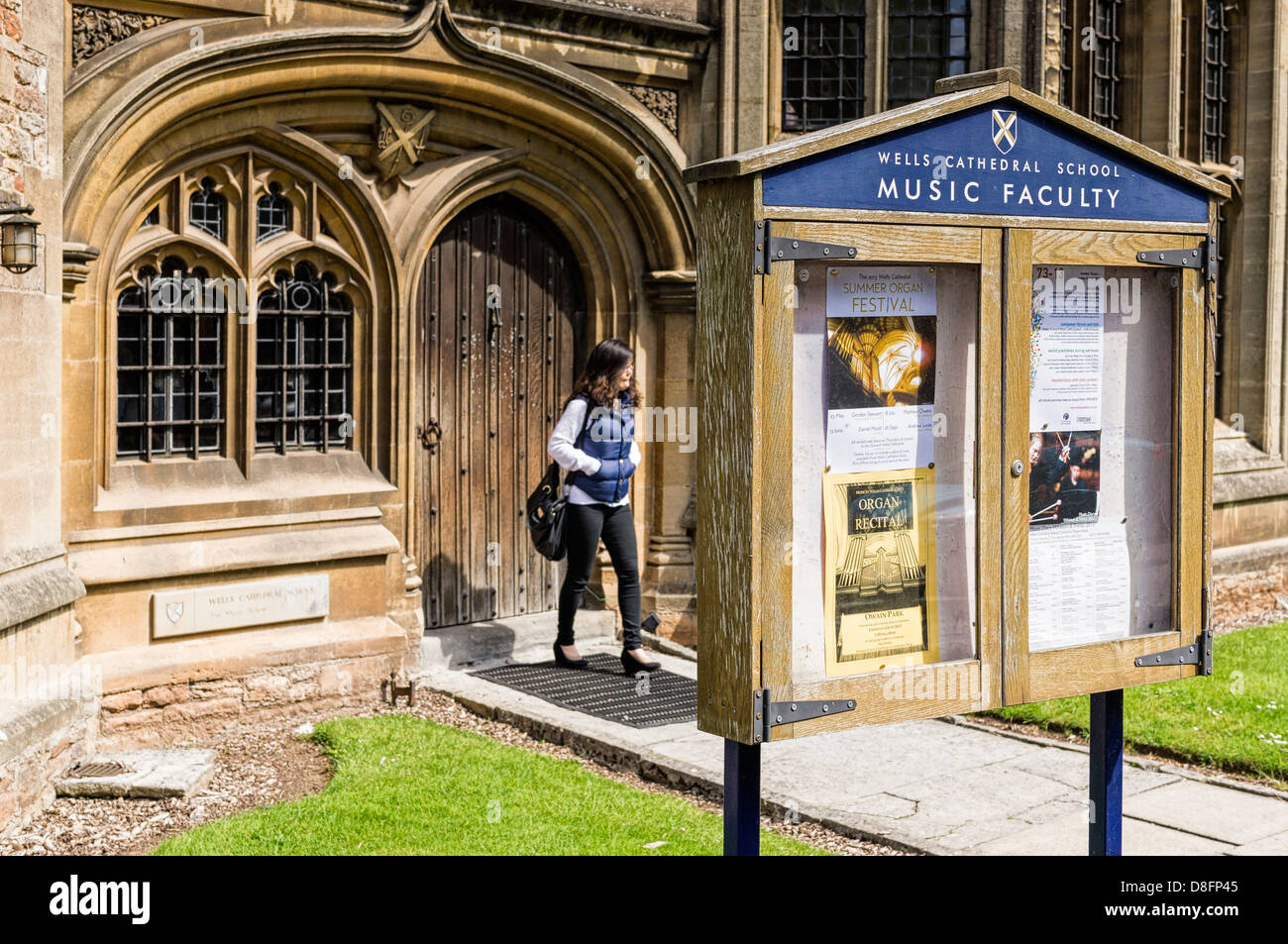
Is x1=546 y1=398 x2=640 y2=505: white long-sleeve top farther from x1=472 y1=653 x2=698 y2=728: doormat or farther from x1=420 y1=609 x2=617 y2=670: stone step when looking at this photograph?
x1=420 y1=609 x2=617 y2=670: stone step

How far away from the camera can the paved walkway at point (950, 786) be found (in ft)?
19.4

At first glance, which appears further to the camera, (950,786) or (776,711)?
(950,786)

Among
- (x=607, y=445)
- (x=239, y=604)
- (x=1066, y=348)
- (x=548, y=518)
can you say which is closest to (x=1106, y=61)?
(x=607, y=445)

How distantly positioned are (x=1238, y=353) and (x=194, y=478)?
8752 millimetres

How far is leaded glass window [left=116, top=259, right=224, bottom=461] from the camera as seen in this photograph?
24.9 ft

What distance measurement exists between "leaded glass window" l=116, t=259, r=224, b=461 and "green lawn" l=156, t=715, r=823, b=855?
1928 millimetres

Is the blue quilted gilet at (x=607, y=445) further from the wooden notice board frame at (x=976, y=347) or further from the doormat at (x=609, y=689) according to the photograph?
the wooden notice board frame at (x=976, y=347)

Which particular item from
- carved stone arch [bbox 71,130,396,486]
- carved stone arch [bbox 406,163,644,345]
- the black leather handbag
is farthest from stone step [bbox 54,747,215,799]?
carved stone arch [bbox 406,163,644,345]

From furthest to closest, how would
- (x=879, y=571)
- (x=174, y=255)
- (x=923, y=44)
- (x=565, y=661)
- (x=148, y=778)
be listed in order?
(x=923, y=44) < (x=565, y=661) < (x=174, y=255) < (x=148, y=778) < (x=879, y=571)

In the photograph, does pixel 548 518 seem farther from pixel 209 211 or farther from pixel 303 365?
pixel 209 211

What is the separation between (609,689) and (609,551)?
791mm

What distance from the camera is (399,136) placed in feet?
27.4

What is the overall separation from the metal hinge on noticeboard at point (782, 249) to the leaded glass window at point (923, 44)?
23.2 ft
